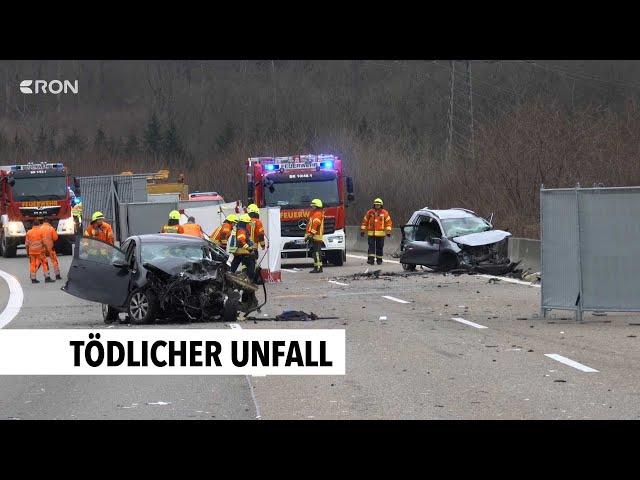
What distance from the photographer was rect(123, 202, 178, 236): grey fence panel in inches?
1491

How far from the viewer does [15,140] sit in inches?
3130

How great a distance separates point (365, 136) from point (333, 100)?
1347 centimetres

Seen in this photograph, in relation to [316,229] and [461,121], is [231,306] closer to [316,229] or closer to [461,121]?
[316,229]

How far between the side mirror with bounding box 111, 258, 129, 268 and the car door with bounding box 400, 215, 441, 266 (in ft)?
36.4

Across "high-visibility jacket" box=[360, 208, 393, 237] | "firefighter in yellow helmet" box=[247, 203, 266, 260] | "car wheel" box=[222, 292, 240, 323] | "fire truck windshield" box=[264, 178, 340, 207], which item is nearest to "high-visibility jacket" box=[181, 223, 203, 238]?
"firefighter in yellow helmet" box=[247, 203, 266, 260]

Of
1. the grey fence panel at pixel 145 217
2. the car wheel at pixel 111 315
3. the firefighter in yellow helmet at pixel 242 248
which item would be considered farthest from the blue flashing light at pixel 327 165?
the car wheel at pixel 111 315

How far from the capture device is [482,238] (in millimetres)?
27750

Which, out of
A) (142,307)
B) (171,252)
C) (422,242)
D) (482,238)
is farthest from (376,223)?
(142,307)

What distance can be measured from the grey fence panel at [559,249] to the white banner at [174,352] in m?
3.45

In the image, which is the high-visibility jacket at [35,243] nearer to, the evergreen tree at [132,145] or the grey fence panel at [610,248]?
the grey fence panel at [610,248]

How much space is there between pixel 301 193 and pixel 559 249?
16.9 metres

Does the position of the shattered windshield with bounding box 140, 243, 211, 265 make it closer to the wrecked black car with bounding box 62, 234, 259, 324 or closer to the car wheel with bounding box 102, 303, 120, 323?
the wrecked black car with bounding box 62, 234, 259, 324

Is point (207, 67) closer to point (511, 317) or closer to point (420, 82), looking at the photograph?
point (420, 82)

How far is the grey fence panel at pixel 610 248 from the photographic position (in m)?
17.7
